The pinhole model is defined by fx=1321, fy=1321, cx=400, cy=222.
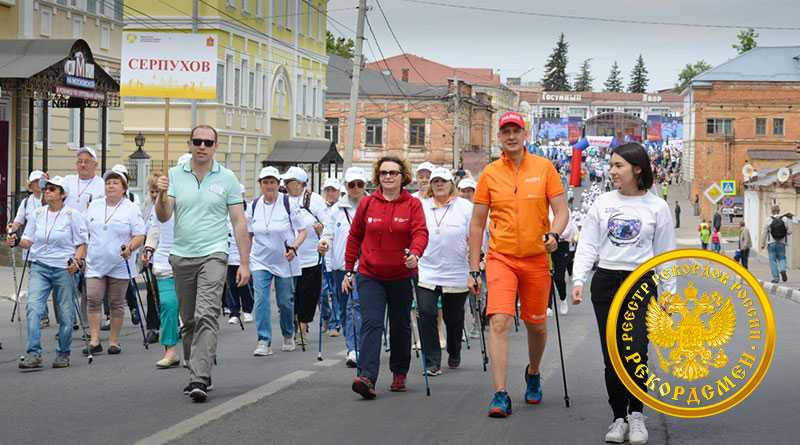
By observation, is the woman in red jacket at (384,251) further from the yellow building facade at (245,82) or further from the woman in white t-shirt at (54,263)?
the yellow building facade at (245,82)

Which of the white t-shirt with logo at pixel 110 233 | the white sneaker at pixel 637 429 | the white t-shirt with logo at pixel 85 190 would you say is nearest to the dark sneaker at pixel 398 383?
the white sneaker at pixel 637 429

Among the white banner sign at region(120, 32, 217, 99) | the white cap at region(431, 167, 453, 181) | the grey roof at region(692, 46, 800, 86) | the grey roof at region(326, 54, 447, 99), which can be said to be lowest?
the white cap at region(431, 167, 453, 181)

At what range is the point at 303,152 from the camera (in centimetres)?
5353

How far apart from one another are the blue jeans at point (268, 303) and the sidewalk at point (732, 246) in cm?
477

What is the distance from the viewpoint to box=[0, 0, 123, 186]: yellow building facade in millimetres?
30172

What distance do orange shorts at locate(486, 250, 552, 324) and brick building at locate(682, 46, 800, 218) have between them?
293 ft

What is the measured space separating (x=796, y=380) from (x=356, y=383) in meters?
4.10

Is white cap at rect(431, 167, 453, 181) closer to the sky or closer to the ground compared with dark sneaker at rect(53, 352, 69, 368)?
closer to the sky

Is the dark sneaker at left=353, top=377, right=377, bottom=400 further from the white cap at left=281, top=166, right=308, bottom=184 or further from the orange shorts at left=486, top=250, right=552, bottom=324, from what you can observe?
the white cap at left=281, top=166, right=308, bottom=184

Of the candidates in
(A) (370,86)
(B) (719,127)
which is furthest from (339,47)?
(B) (719,127)

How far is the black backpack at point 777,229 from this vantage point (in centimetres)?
3183

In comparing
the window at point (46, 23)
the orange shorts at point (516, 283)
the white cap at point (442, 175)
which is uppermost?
the window at point (46, 23)

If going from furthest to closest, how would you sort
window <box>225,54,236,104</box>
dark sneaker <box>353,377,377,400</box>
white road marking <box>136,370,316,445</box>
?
window <box>225,54,236,104</box>
dark sneaker <box>353,377,377,400</box>
white road marking <box>136,370,316,445</box>

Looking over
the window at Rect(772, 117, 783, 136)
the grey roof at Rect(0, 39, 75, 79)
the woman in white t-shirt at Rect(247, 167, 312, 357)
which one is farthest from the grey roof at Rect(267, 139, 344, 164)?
the window at Rect(772, 117, 783, 136)
